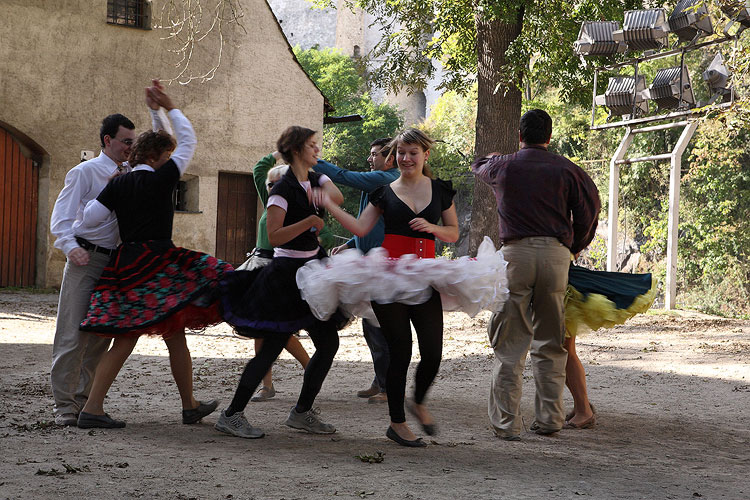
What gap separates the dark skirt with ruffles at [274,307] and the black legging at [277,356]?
56 mm

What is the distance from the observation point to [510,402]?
5652mm

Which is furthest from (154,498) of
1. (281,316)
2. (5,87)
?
(5,87)

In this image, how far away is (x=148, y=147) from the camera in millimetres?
5609

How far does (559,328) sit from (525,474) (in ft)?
4.25

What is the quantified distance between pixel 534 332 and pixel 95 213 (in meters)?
3.02

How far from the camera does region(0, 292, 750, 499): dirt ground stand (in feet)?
14.0

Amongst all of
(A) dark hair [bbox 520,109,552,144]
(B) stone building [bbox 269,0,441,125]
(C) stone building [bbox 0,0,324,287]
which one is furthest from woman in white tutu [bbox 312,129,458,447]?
(B) stone building [bbox 269,0,441,125]

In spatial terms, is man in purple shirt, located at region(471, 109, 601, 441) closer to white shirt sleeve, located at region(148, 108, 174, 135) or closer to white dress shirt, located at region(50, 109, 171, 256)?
white shirt sleeve, located at region(148, 108, 174, 135)

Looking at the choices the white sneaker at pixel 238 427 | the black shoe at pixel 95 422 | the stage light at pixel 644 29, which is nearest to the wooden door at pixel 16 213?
the stage light at pixel 644 29

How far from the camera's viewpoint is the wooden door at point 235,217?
1984cm

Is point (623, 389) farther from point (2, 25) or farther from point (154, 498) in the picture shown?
point (2, 25)

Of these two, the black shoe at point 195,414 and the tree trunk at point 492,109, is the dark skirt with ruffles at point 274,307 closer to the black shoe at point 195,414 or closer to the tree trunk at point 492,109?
the black shoe at point 195,414

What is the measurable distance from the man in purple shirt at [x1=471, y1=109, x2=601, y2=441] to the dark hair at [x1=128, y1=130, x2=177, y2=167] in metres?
2.27

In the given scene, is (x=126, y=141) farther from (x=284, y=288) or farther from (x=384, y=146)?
(x=384, y=146)
